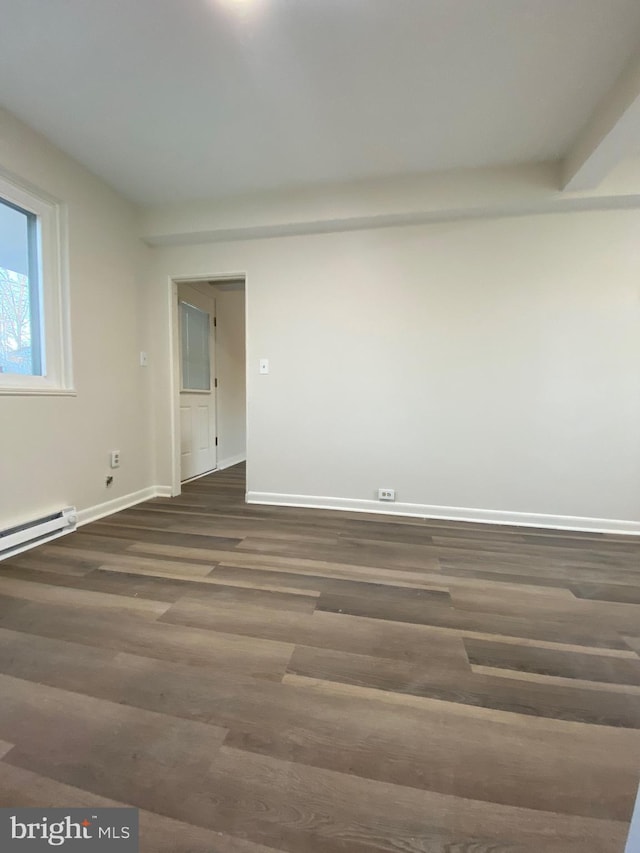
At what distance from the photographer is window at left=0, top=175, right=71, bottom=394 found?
209cm

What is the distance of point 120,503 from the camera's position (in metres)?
2.88

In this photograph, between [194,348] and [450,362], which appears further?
[194,348]

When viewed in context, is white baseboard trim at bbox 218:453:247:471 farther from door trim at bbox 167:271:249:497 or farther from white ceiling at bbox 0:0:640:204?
white ceiling at bbox 0:0:640:204

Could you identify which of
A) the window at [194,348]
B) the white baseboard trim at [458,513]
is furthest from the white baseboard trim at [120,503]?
the window at [194,348]

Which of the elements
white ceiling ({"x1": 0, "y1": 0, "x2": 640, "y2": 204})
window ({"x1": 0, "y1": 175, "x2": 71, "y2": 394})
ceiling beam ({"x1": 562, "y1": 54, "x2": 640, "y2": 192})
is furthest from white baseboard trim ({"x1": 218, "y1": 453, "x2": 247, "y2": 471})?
ceiling beam ({"x1": 562, "y1": 54, "x2": 640, "y2": 192})

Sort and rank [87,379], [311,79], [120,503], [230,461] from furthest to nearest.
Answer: [230,461] → [120,503] → [87,379] → [311,79]

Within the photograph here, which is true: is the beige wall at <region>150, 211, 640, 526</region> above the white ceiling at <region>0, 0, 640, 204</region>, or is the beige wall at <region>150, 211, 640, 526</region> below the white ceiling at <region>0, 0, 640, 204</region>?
below

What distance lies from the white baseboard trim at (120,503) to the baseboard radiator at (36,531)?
13 centimetres

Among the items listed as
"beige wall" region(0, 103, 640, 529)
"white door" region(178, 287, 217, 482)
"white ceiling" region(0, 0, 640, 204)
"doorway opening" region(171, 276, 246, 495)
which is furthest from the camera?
"white door" region(178, 287, 217, 482)

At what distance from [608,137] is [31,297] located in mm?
3460

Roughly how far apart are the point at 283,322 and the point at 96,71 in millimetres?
1682

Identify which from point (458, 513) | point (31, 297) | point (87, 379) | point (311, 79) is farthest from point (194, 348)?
point (458, 513)

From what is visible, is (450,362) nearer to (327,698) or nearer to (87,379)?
(327,698)

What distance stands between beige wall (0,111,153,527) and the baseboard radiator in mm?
58
